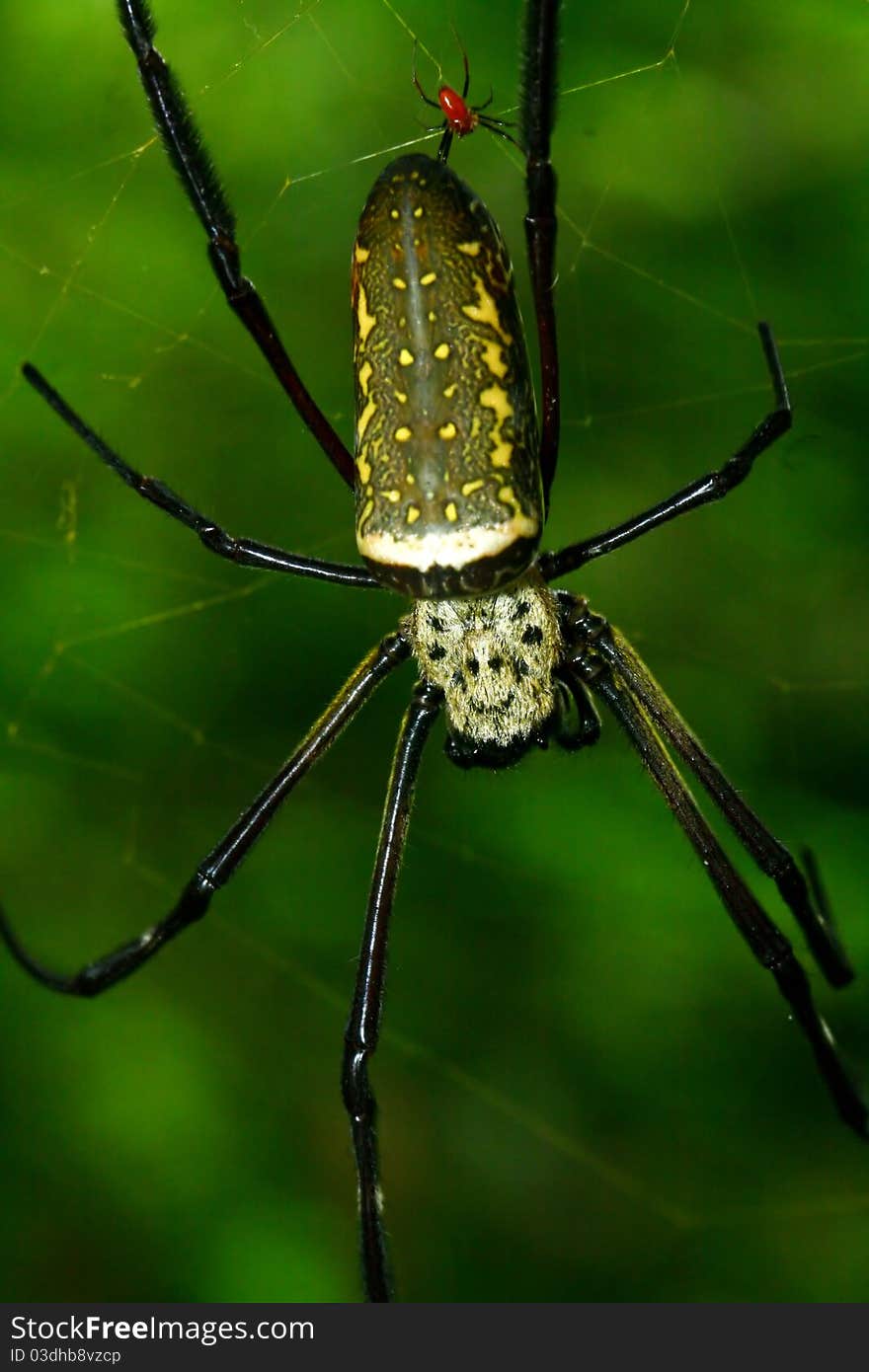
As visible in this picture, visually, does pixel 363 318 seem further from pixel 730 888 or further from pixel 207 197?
→ pixel 730 888

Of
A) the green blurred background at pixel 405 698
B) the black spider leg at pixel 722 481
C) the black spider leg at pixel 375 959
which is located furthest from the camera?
the green blurred background at pixel 405 698

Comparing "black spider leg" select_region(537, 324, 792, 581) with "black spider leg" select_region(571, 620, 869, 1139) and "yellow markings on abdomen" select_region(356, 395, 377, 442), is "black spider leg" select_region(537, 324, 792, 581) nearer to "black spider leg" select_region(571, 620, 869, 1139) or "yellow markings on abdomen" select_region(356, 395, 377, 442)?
"black spider leg" select_region(571, 620, 869, 1139)

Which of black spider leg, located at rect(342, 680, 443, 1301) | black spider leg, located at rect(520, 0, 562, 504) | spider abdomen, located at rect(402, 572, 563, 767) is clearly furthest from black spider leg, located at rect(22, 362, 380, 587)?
black spider leg, located at rect(520, 0, 562, 504)

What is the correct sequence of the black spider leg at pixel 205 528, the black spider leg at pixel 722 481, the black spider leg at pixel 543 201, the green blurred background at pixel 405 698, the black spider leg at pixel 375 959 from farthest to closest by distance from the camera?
the green blurred background at pixel 405 698, the black spider leg at pixel 375 959, the black spider leg at pixel 205 528, the black spider leg at pixel 722 481, the black spider leg at pixel 543 201

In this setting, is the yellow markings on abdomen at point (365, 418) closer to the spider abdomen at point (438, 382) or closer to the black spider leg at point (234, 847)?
the spider abdomen at point (438, 382)

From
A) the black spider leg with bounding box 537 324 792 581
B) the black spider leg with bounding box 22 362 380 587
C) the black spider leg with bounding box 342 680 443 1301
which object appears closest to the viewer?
the black spider leg with bounding box 537 324 792 581

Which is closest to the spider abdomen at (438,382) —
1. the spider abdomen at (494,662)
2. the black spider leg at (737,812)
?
the spider abdomen at (494,662)
